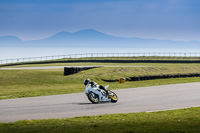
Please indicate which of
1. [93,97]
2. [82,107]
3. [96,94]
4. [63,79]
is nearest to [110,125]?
[82,107]

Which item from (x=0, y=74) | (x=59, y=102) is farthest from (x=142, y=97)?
(x=0, y=74)

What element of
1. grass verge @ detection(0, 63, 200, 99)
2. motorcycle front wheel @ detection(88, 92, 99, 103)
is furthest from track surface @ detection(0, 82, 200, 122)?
grass verge @ detection(0, 63, 200, 99)

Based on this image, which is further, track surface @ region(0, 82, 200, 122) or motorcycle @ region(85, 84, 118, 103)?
motorcycle @ region(85, 84, 118, 103)

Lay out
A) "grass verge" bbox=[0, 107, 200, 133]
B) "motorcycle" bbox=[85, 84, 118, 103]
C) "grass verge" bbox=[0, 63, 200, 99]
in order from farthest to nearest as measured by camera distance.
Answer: "grass verge" bbox=[0, 63, 200, 99], "motorcycle" bbox=[85, 84, 118, 103], "grass verge" bbox=[0, 107, 200, 133]

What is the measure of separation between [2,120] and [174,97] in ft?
40.7

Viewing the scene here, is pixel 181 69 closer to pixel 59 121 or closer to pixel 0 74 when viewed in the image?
pixel 0 74

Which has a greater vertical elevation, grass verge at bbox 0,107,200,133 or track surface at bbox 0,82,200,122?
grass verge at bbox 0,107,200,133

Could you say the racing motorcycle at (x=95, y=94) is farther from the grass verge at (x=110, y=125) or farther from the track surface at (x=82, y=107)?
the grass verge at (x=110, y=125)

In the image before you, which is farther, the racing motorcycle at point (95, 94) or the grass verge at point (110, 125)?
the racing motorcycle at point (95, 94)

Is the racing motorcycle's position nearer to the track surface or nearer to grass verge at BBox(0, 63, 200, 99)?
the track surface

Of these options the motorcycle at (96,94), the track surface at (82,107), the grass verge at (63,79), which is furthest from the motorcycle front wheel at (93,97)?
the grass verge at (63,79)

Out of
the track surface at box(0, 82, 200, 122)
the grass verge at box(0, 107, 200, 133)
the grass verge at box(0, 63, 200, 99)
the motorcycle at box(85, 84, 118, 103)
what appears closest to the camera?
the grass verge at box(0, 107, 200, 133)

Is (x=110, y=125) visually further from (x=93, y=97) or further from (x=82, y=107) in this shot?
(x=93, y=97)

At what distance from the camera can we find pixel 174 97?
2417 cm
